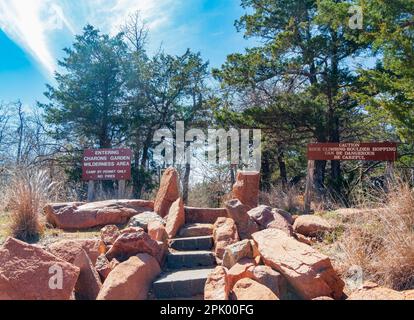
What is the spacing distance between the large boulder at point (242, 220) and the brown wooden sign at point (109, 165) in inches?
186

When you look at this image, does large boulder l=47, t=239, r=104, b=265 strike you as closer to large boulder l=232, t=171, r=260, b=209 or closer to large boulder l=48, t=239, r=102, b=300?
Result: large boulder l=48, t=239, r=102, b=300

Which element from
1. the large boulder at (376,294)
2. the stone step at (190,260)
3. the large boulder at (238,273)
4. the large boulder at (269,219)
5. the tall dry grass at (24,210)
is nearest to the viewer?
the large boulder at (376,294)

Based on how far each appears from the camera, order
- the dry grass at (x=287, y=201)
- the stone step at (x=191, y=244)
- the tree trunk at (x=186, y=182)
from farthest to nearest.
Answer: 1. the tree trunk at (x=186, y=182)
2. the dry grass at (x=287, y=201)
3. the stone step at (x=191, y=244)

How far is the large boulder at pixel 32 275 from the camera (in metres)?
3.56

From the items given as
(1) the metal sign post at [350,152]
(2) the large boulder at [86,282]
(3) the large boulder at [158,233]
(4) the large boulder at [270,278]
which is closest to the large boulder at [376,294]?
(4) the large boulder at [270,278]

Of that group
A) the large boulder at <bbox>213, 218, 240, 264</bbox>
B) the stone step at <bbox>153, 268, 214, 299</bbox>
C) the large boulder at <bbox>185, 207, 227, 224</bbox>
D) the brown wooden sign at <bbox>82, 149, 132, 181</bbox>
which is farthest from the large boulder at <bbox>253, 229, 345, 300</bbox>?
the brown wooden sign at <bbox>82, 149, 132, 181</bbox>

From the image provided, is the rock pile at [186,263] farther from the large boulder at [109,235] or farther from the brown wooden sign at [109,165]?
the brown wooden sign at [109,165]

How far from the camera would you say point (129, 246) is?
4.89 m

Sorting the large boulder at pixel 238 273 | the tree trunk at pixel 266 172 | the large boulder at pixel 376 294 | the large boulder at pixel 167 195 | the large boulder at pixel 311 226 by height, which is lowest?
the large boulder at pixel 376 294

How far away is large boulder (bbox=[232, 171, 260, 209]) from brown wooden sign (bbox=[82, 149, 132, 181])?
153 inches

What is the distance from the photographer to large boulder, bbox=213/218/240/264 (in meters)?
5.54
